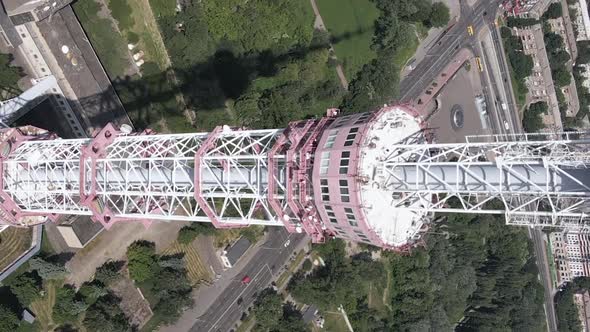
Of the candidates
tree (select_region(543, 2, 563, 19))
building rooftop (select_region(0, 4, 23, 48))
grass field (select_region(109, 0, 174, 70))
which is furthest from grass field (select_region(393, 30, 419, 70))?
building rooftop (select_region(0, 4, 23, 48))

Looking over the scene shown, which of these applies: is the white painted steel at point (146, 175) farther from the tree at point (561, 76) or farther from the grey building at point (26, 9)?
the tree at point (561, 76)

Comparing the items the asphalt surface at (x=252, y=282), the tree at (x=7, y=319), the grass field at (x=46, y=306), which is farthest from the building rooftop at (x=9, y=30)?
the asphalt surface at (x=252, y=282)

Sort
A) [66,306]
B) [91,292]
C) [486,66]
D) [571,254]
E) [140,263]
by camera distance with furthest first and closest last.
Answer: [571,254] < [486,66] < [140,263] < [91,292] < [66,306]

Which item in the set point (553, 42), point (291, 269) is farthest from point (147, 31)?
point (553, 42)

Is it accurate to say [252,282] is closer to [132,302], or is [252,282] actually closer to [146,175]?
[132,302]

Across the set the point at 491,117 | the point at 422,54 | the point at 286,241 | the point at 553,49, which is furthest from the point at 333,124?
the point at 553,49

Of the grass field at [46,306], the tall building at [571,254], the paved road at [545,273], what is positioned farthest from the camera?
the paved road at [545,273]
